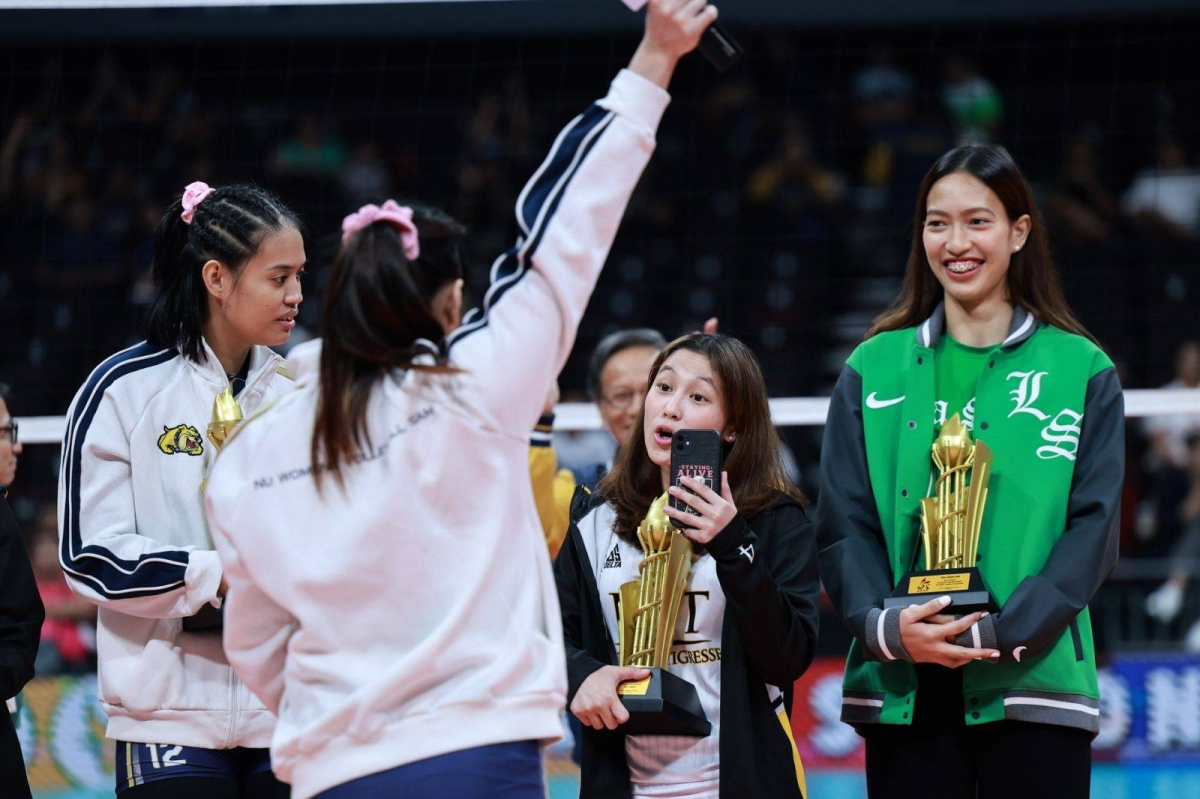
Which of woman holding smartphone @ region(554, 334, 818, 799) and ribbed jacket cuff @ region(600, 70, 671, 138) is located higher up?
ribbed jacket cuff @ region(600, 70, 671, 138)

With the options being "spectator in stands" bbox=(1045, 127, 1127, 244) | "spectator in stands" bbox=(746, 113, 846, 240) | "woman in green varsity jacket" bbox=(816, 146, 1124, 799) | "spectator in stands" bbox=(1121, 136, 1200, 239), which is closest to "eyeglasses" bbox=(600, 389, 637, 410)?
"woman in green varsity jacket" bbox=(816, 146, 1124, 799)

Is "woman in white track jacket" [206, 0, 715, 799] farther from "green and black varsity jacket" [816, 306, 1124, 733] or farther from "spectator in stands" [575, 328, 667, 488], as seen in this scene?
"spectator in stands" [575, 328, 667, 488]

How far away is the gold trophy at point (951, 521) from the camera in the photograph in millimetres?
3422

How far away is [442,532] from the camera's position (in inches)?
99.1

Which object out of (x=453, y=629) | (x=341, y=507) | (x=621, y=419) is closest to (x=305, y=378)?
(x=341, y=507)

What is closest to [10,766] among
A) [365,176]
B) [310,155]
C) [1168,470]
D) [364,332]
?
[364,332]

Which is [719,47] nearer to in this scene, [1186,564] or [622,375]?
[622,375]

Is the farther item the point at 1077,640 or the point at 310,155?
the point at 310,155

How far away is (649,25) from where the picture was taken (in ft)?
Answer: 8.82

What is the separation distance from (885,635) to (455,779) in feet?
4.52

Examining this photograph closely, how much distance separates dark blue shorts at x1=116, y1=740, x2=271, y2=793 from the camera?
11.4 ft

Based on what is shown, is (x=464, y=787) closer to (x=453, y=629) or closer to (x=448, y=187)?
(x=453, y=629)

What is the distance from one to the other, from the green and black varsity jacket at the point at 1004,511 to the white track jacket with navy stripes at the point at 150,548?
153 cm

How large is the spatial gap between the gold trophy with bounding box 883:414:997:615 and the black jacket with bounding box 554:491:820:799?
0.26m
